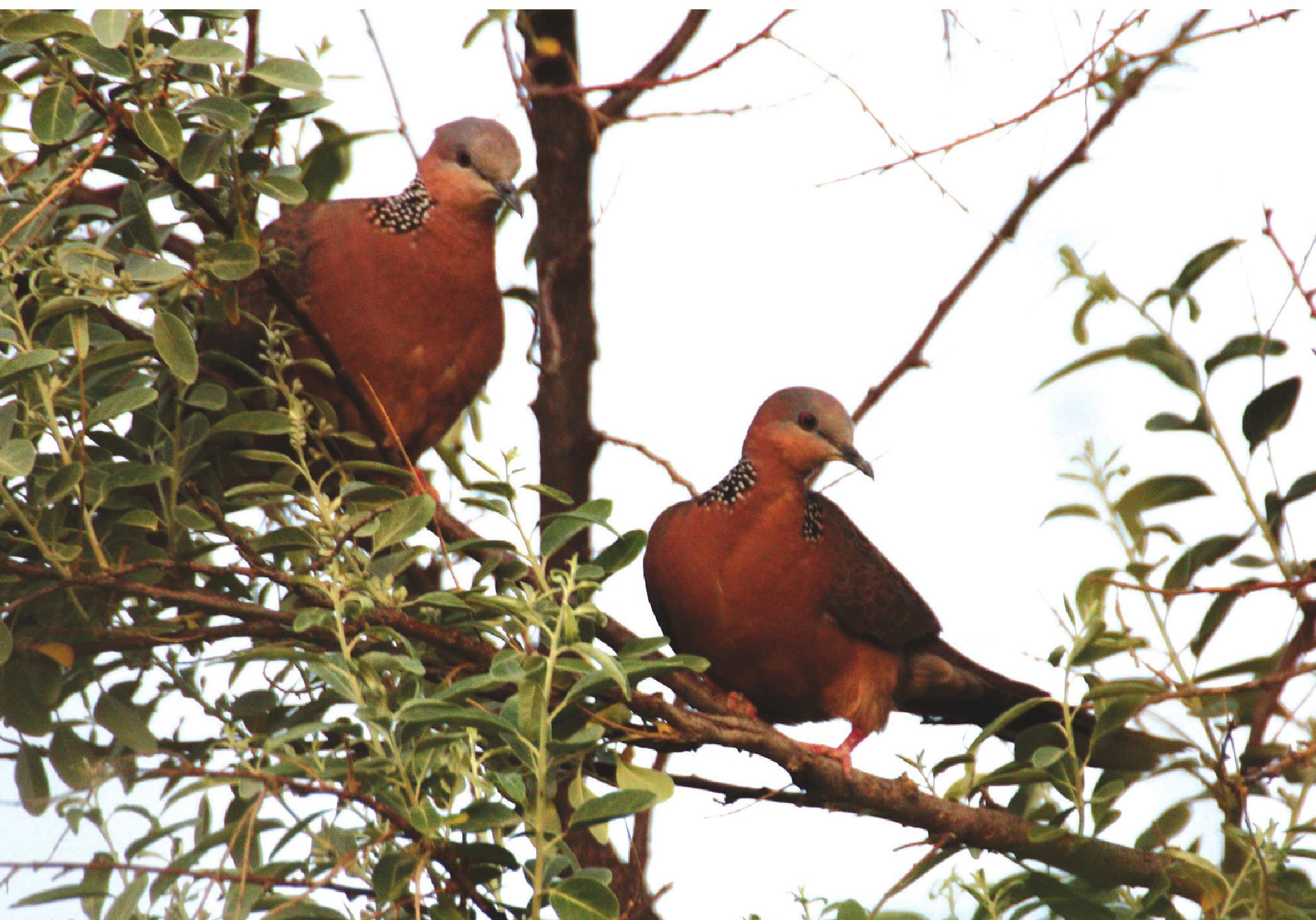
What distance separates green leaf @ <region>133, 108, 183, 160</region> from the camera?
2.06m

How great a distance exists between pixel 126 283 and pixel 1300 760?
1.88 m

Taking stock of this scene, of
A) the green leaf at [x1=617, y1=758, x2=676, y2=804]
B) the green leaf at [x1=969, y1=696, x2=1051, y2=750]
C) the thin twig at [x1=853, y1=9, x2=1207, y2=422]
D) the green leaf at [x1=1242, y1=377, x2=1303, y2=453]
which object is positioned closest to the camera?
the green leaf at [x1=617, y1=758, x2=676, y2=804]

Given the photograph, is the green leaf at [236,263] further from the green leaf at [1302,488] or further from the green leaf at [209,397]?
the green leaf at [1302,488]

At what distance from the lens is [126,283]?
2102 millimetres

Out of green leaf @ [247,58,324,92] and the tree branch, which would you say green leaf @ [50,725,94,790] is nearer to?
the tree branch

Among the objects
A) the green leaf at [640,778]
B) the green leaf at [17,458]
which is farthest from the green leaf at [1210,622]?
the green leaf at [17,458]

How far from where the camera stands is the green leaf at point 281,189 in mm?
2328

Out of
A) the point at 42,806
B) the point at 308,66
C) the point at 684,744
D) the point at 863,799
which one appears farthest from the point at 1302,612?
the point at 42,806

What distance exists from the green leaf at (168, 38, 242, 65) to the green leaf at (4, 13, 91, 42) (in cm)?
14

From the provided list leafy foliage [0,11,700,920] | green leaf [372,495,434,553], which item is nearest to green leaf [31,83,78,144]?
leafy foliage [0,11,700,920]

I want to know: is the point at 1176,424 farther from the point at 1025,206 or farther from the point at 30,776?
the point at 30,776

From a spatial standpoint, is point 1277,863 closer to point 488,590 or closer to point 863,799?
point 863,799

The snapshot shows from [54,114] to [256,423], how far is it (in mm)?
565

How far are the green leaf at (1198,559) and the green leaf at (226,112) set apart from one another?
5.49 ft
